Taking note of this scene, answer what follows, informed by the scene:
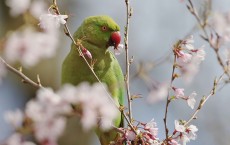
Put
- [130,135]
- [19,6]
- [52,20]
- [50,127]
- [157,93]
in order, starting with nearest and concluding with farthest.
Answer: [50,127] < [19,6] < [157,93] < [52,20] < [130,135]

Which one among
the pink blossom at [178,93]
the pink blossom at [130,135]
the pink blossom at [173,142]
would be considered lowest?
the pink blossom at [173,142]

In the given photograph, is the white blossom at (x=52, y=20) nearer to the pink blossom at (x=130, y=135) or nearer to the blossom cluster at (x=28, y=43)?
the blossom cluster at (x=28, y=43)

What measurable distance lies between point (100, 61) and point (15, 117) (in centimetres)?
183

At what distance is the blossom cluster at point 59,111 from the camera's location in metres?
1.58


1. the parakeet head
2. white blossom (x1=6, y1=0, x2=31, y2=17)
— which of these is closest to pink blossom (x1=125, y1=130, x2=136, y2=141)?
white blossom (x1=6, y1=0, x2=31, y2=17)

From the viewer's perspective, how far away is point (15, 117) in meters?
1.63

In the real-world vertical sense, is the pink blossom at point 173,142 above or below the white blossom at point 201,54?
below

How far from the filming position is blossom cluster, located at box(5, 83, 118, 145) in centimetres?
158

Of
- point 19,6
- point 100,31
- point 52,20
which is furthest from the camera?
point 100,31

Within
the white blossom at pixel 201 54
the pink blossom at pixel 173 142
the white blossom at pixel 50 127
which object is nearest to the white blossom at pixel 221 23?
the white blossom at pixel 201 54

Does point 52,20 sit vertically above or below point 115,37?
above

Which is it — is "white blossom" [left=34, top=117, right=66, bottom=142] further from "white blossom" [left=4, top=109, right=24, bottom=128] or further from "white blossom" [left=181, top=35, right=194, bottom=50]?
"white blossom" [left=181, top=35, right=194, bottom=50]

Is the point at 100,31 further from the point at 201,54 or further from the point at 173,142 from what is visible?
the point at 173,142

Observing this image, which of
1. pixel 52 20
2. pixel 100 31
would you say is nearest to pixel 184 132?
pixel 52 20
